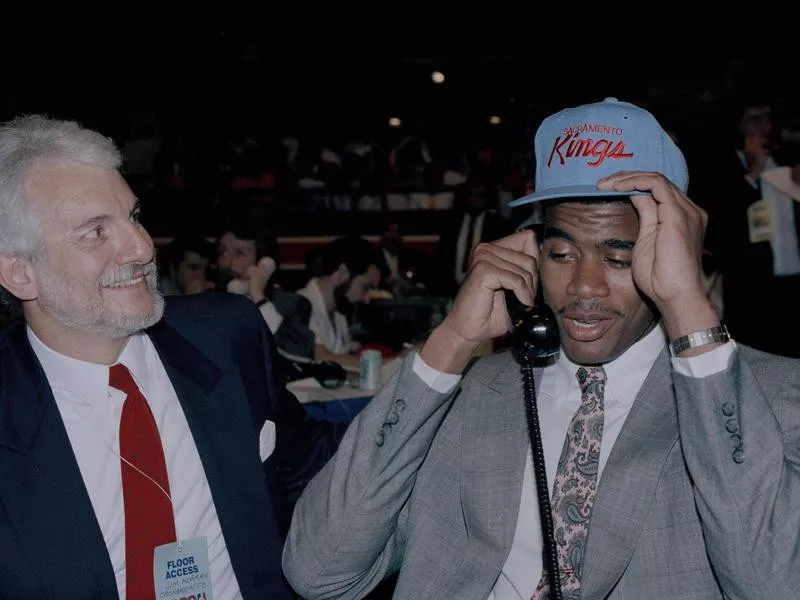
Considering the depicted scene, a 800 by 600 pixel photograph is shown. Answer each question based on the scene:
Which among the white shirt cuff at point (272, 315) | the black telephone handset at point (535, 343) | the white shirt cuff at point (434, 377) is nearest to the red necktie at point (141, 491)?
the white shirt cuff at point (434, 377)

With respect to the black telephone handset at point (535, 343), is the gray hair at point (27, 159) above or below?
above

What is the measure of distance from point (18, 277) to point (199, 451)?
0.53m

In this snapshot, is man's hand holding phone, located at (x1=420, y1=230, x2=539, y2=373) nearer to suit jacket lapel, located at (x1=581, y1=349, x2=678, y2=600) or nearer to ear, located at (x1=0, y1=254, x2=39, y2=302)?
suit jacket lapel, located at (x1=581, y1=349, x2=678, y2=600)

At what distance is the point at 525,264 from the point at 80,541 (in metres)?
0.99

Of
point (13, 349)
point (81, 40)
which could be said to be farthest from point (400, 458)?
point (81, 40)

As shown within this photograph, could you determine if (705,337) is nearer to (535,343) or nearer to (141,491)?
(535,343)

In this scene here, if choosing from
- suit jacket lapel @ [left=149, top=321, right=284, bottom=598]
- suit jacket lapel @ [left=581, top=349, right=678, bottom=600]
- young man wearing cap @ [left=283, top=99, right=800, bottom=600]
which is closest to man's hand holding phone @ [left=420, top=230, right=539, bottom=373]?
young man wearing cap @ [left=283, top=99, right=800, bottom=600]

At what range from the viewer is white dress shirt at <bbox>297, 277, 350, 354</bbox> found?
5.79 m

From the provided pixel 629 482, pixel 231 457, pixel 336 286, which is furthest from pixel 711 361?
pixel 336 286

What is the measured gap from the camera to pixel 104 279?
184 cm

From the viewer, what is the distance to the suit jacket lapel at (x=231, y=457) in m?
1.87

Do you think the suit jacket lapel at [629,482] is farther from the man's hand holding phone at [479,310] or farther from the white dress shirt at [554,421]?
the man's hand holding phone at [479,310]

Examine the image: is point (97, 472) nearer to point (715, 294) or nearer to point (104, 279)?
point (104, 279)

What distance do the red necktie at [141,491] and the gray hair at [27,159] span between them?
34cm
